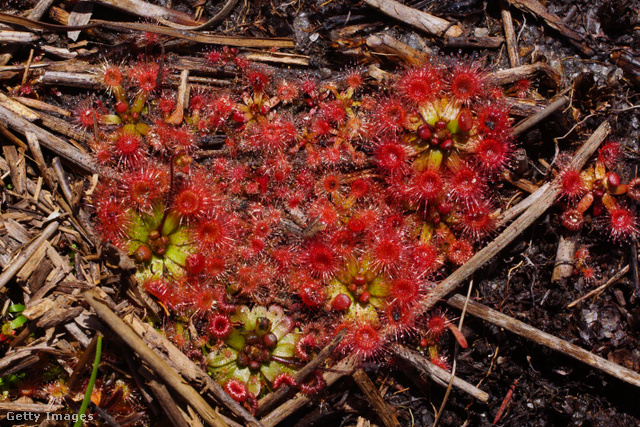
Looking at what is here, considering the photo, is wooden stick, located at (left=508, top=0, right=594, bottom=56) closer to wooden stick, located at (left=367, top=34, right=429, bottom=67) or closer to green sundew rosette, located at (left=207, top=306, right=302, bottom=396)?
wooden stick, located at (left=367, top=34, right=429, bottom=67)

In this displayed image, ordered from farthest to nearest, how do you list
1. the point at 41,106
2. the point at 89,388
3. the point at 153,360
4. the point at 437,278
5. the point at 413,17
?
the point at 413,17 → the point at 437,278 → the point at 41,106 → the point at 153,360 → the point at 89,388

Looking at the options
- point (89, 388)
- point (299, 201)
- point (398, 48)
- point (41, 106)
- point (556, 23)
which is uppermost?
point (556, 23)

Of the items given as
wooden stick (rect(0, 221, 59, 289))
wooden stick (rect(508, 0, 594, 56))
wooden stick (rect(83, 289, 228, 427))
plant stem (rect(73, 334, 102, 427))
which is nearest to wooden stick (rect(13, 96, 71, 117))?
wooden stick (rect(0, 221, 59, 289))

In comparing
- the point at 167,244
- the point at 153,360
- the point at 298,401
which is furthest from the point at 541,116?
the point at 153,360

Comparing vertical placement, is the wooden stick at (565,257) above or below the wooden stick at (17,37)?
below

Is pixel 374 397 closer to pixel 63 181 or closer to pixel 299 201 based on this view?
pixel 299 201

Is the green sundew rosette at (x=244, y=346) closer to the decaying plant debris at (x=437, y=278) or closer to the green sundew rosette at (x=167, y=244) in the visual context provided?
the decaying plant debris at (x=437, y=278)

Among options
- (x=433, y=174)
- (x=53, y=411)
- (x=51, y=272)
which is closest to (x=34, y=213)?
(x=51, y=272)

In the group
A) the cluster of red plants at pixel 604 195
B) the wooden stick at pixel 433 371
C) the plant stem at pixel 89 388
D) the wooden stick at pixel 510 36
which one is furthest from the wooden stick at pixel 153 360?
the wooden stick at pixel 510 36
